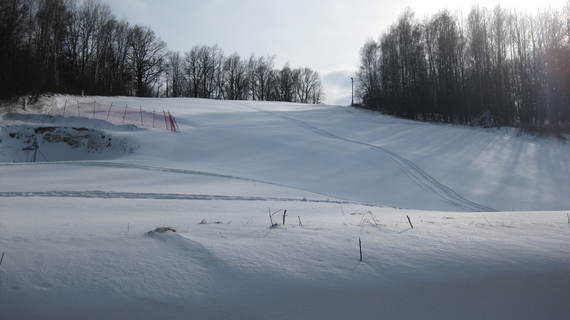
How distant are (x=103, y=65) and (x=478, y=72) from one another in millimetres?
49325

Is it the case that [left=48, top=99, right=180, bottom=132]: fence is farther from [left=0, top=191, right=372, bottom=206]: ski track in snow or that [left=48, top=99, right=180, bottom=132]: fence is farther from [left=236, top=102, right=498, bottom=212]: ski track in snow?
[left=0, top=191, right=372, bottom=206]: ski track in snow

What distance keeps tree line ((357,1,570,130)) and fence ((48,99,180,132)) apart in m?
28.8

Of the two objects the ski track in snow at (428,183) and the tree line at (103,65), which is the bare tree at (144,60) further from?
the ski track in snow at (428,183)

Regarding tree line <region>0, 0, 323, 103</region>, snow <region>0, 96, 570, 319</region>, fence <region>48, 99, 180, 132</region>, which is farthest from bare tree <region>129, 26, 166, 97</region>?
snow <region>0, 96, 570, 319</region>

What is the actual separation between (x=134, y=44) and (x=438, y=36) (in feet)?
156

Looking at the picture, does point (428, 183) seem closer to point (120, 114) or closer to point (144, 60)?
point (120, 114)

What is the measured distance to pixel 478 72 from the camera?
38.5 meters

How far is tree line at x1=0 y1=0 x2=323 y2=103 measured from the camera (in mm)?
24703

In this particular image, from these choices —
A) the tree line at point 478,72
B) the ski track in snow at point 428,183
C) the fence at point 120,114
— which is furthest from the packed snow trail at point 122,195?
the tree line at point 478,72

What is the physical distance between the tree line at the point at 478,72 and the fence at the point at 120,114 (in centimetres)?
2880

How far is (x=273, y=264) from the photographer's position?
252 centimetres

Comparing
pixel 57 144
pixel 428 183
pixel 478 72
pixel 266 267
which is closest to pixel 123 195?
pixel 266 267

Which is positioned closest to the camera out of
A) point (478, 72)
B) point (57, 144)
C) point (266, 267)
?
point (266, 267)

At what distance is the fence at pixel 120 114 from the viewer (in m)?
21.2
